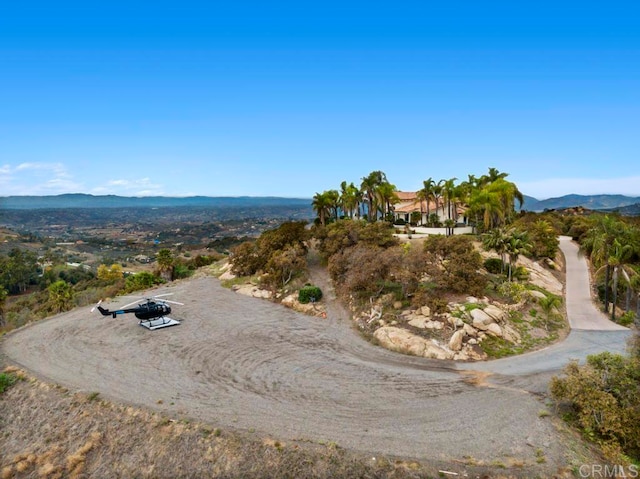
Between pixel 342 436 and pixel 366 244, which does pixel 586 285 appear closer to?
pixel 366 244

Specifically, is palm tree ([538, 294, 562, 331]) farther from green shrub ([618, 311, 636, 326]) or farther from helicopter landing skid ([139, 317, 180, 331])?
helicopter landing skid ([139, 317, 180, 331])

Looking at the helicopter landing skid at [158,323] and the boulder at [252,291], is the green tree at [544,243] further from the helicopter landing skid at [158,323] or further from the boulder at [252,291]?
the helicopter landing skid at [158,323]

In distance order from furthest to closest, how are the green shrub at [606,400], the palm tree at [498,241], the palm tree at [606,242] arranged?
the palm tree at [498,241]
the palm tree at [606,242]
the green shrub at [606,400]

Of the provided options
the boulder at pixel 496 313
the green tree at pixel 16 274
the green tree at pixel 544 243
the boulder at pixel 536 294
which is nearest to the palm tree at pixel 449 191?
the green tree at pixel 544 243

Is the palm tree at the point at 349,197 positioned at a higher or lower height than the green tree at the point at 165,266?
higher

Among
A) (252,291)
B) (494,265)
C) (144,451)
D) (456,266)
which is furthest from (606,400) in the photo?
(252,291)

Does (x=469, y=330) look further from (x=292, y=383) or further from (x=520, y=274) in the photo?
(x=520, y=274)

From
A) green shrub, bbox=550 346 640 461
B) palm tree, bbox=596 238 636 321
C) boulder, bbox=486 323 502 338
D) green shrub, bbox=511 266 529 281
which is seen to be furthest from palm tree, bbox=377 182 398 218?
green shrub, bbox=550 346 640 461
